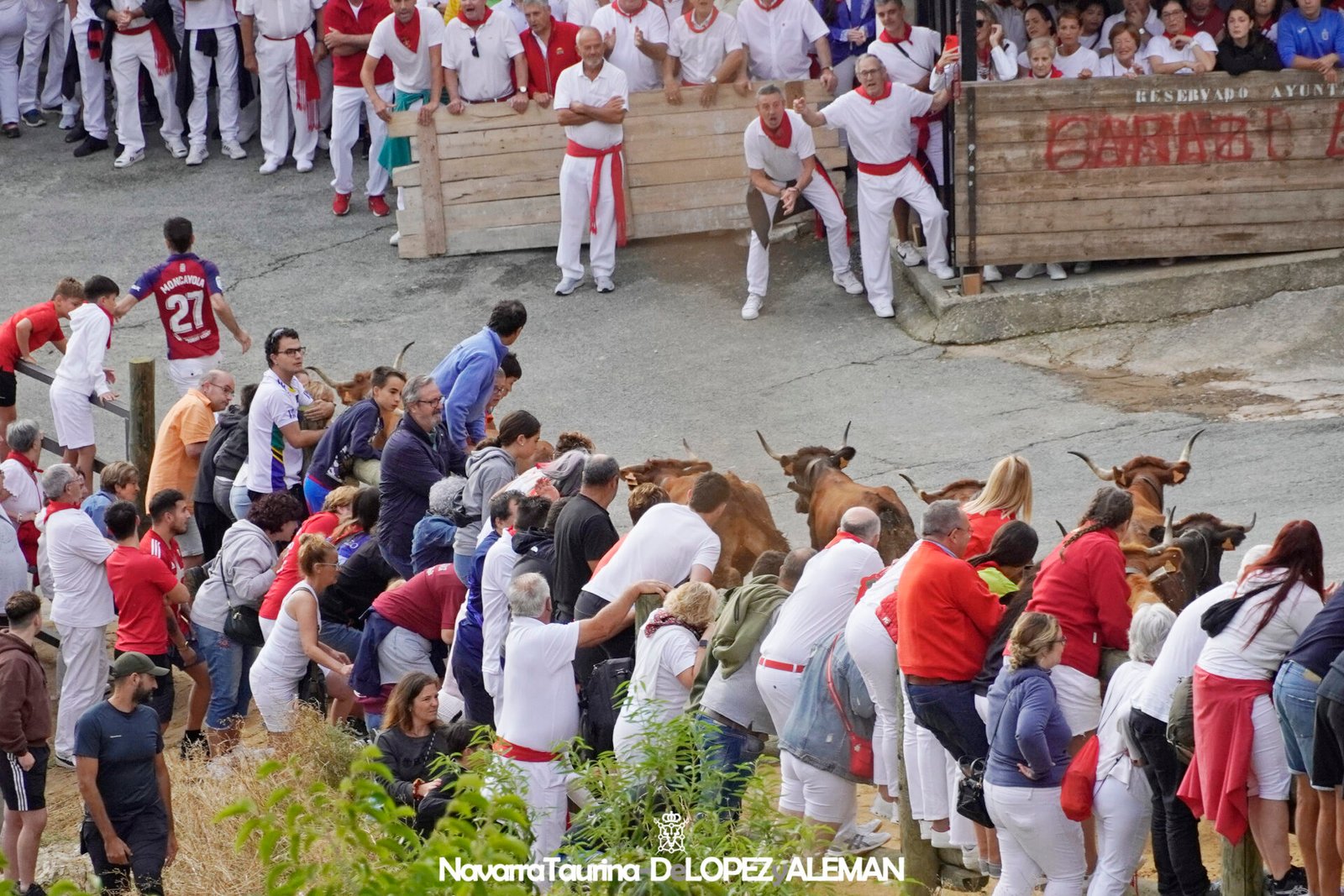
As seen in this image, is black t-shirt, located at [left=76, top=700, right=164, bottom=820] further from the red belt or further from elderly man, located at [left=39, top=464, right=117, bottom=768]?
the red belt

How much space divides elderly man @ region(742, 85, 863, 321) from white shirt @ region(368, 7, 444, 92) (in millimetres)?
3069

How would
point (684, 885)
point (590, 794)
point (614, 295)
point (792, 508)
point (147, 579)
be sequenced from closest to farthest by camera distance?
point (684, 885) → point (590, 794) → point (147, 579) → point (792, 508) → point (614, 295)

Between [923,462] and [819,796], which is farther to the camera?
[923,462]

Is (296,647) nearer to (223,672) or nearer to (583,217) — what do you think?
(223,672)

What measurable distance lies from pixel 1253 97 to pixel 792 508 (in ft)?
16.8

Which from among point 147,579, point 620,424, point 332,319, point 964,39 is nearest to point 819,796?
point 147,579

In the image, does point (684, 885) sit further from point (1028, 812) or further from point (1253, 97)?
point (1253, 97)

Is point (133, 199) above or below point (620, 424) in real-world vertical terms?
above

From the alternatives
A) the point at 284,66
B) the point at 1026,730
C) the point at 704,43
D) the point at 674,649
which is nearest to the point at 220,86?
the point at 284,66

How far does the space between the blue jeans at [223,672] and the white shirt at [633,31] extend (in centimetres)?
699

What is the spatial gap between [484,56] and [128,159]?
4980 millimetres

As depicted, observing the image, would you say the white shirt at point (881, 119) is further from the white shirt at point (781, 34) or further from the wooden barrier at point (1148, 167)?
the white shirt at point (781, 34)

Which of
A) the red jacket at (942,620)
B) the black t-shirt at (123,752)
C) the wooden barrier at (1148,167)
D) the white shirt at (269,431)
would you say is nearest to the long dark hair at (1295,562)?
the red jacket at (942,620)

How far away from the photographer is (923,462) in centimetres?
1248
